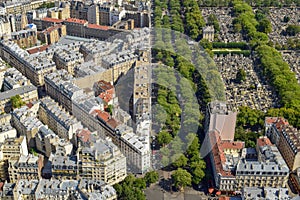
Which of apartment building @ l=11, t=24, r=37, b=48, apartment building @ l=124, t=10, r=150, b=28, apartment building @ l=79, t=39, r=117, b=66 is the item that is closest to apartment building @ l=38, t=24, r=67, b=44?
apartment building @ l=11, t=24, r=37, b=48

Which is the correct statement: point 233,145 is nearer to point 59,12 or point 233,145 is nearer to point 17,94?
point 17,94

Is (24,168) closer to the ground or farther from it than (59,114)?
closer to the ground

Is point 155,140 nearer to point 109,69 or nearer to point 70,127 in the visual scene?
point 70,127

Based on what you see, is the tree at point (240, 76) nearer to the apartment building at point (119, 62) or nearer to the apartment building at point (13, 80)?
the apartment building at point (119, 62)

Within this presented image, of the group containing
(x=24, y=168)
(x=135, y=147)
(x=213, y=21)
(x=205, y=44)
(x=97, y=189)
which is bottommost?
(x=97, y=189)

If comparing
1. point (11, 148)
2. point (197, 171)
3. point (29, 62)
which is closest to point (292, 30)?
point (197, 171)

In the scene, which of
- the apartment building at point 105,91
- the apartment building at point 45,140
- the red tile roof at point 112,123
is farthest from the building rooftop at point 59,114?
the apartment building at point 105,91

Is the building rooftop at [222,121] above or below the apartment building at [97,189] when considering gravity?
above

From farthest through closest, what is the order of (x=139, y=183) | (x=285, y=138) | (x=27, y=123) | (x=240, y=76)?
(x=240, y=76), (x=27, y=123), (x=285, y=138), (x=139, y=183)
